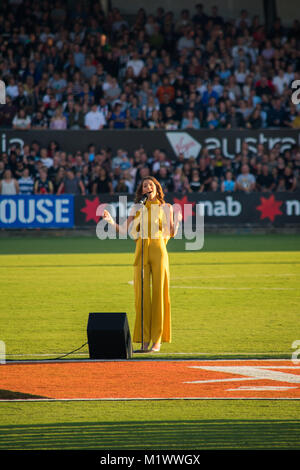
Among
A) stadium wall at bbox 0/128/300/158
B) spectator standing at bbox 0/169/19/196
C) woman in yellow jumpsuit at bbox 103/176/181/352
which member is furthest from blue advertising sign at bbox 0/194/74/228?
woman in yellow jumpsuit at bbox 103/176/181/352

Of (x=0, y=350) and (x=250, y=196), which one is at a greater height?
(x=250, y=196)

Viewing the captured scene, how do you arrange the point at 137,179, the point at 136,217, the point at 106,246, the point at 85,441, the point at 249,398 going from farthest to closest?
the point at 137,179
the point at 106,246
the point at 136,217
the point at 249,398
the point at 85,441

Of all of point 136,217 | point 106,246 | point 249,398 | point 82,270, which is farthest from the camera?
point 106,246

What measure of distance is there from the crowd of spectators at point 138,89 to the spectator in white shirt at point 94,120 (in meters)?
0.04

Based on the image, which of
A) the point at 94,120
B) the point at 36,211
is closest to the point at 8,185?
the point at 36,211

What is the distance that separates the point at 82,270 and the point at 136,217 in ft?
26.1

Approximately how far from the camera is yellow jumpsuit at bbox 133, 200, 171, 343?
30.1ft

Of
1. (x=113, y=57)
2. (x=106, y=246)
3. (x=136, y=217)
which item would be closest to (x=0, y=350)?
(x=136, y=217)

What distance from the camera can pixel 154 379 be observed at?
7812 mm

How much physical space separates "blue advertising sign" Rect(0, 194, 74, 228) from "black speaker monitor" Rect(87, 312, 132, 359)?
55.0 feet

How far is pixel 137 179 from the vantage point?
25703 millimetres

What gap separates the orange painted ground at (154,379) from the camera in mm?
7289

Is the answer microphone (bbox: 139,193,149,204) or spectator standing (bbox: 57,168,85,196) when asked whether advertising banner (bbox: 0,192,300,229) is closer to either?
spectator standing (bbox: 57,168,85,196)

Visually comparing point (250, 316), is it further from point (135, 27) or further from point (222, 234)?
point (135, 27)
